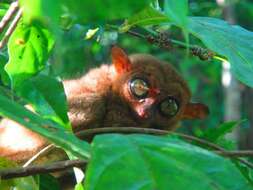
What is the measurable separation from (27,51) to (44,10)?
105 cm

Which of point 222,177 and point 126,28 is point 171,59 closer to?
point 126,28

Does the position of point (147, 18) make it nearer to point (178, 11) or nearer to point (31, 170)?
point (31, 170)

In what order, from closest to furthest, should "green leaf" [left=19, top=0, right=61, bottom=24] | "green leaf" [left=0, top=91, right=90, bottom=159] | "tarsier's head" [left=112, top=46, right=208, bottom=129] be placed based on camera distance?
"green leaf" [left=19, top=0, right=61, bottom=24]
"green leaf" [left=0, top=91, right=90, bottom=159]
"tarsier's head" [left=112, top=46, right=208, bottom=129]

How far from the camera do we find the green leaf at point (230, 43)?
1.62 metres

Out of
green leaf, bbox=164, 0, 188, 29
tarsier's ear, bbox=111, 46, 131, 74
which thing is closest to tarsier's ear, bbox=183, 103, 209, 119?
tarsier's ear, bbox=111, 46, 131, 74

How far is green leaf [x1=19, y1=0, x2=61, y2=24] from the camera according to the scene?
2.89 ft

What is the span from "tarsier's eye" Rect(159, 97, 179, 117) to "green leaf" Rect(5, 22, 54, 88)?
85.1 inches

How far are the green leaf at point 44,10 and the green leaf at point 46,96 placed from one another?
928mm

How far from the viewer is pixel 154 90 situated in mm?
4074

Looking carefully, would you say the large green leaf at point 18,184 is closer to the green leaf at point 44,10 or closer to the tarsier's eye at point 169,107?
the green leaf at point 44,10

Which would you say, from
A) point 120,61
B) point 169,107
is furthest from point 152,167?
point 120,61

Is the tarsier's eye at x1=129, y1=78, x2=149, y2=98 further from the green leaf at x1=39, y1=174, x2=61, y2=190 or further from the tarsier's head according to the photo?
the green leaf at x1=39, y1=174, x2=61, y2=190

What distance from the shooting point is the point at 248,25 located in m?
10.2

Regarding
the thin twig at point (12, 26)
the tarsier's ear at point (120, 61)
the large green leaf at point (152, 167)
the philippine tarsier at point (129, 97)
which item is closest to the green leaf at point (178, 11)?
the large green leaf at point (152, 167)
